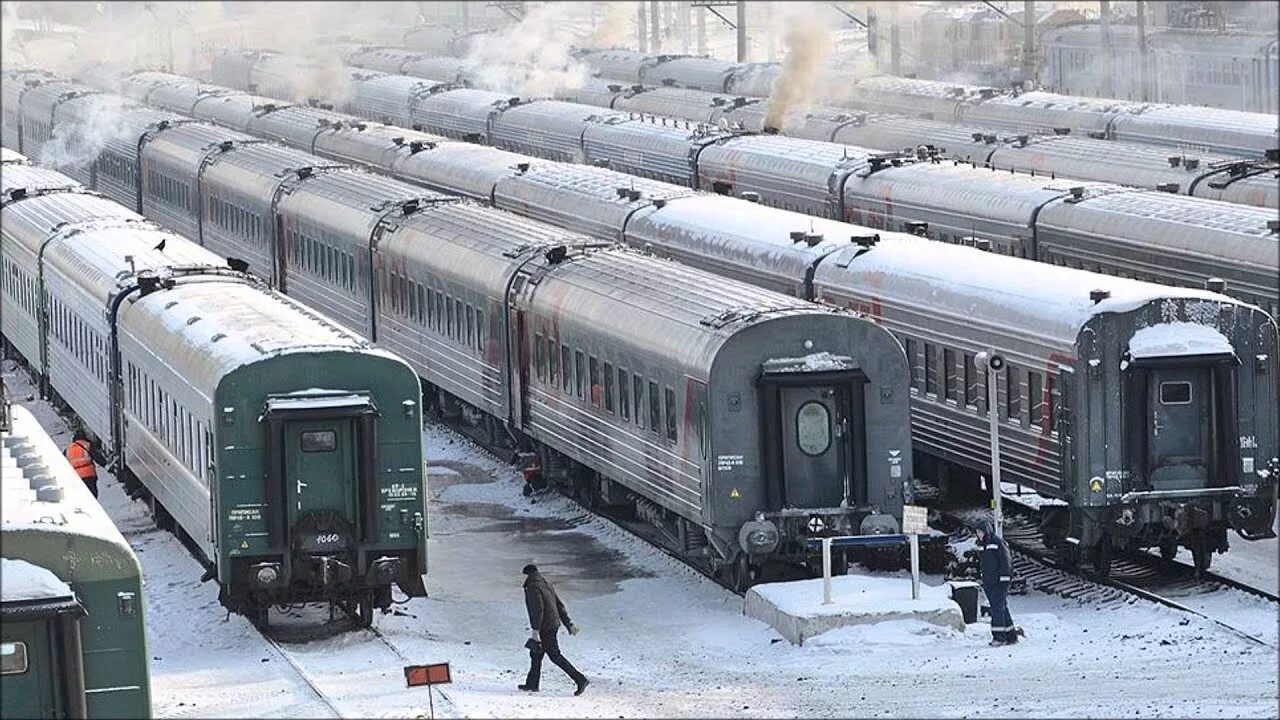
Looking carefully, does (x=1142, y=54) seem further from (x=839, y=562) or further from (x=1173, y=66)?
(x=839, y=562)

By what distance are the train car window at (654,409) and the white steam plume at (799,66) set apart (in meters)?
34.8

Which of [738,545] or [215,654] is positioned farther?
[738,545]

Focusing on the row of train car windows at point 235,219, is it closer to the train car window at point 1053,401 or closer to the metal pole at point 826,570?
the train car window at point 1053,401

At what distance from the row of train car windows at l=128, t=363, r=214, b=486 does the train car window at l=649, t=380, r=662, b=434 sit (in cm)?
480

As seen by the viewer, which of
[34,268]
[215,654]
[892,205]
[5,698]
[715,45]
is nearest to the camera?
[5,698]

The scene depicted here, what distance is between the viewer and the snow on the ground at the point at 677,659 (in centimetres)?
2067

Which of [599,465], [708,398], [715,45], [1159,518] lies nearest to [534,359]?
[599,465]

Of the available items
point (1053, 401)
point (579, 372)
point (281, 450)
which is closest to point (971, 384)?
point (1053, 401)

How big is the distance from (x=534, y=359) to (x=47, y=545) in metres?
15.7

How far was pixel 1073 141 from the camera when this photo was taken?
4538 cm

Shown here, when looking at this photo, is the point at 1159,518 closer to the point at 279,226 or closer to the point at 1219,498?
the point at 1219,498

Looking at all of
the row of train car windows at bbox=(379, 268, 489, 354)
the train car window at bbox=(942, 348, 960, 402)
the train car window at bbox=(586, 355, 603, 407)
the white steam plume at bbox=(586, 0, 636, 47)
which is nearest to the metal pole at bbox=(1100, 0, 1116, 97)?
the white steam plume at bbox=(586, 0, 636, 47)

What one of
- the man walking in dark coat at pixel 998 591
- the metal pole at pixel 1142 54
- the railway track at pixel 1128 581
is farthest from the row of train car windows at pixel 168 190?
the man walking in dark coat at pixel 998 591

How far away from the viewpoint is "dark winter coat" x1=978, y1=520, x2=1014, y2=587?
22.9 meters
